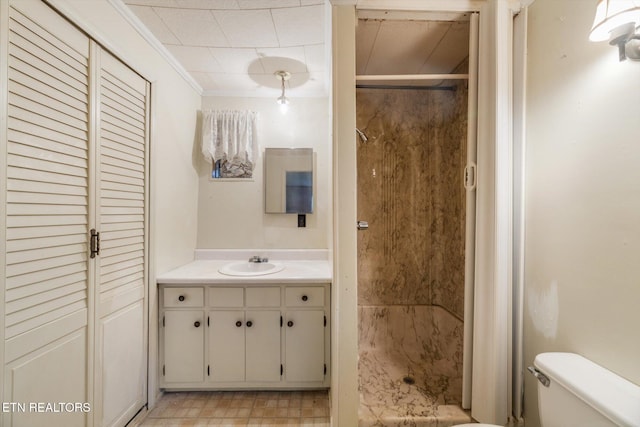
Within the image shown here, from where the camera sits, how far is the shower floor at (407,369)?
1.41 m

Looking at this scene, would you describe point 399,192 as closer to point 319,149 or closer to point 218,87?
point 319,149

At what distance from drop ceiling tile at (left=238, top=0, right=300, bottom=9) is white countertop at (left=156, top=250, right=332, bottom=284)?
1.55 meters

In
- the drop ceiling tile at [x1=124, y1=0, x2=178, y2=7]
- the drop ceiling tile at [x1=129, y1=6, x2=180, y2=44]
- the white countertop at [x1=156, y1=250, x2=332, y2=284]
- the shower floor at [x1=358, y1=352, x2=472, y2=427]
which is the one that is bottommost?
the shower floor at [x1=358, y1=352, x2=472, y2=427]

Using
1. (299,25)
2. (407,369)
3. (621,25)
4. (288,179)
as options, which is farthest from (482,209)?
(288,179)

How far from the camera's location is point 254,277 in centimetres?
176

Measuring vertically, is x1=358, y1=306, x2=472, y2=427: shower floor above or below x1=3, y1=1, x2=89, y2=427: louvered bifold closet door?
below

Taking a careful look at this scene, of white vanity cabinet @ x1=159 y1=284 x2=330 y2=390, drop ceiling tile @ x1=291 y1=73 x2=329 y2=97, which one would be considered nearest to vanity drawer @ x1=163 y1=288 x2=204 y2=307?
white vanity cabinet @ x1=159 y1=284 x2=330 y2=390

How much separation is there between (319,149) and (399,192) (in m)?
0.79

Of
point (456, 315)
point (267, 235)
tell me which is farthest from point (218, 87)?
point (456, 315)

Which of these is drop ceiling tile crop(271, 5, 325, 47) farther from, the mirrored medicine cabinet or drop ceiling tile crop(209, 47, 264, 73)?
the mirrored medicine cabinet

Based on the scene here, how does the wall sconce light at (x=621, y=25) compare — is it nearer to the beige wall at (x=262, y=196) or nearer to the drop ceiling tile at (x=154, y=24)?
the beige wall at (x=262, y=196)

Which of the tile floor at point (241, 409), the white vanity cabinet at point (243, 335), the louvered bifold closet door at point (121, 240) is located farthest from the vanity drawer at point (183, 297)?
the tile floor at point (241, 409)

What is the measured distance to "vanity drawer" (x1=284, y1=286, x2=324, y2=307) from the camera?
70.6 inches

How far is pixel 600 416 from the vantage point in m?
0.77
